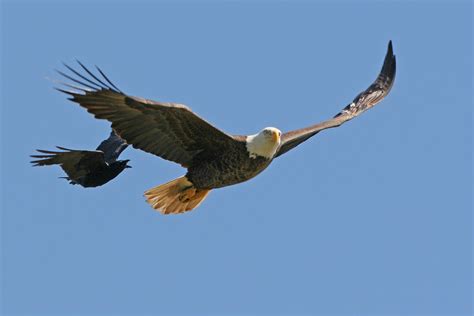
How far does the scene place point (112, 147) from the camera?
418 inches

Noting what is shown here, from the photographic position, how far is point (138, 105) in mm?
8703

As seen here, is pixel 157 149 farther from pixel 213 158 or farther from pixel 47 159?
pixel 47 159

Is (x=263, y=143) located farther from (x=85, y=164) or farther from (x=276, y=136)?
(x=85, y=164)

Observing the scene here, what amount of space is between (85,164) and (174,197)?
922mm

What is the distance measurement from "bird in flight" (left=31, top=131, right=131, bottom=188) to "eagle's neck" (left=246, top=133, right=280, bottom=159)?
1537 mm

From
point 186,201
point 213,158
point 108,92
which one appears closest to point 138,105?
point 108,92

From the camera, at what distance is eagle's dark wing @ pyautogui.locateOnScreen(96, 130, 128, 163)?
1040cm

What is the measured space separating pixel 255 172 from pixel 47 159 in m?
2.10

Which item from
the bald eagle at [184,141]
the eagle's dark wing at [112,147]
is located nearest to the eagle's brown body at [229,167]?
the bald eagle at [184,141]

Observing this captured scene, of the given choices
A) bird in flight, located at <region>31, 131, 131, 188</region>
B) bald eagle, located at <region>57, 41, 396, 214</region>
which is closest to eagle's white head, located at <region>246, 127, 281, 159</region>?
bald eagle, located at <region>57, 41, 396, 214</region>

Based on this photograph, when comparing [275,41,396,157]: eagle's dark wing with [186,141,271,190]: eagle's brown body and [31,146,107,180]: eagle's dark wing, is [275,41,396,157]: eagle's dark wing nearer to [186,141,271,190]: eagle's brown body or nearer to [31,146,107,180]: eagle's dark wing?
[186,141,271,190]: eagle's brown body

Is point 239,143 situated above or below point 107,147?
below

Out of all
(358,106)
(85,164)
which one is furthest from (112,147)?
(358,106)

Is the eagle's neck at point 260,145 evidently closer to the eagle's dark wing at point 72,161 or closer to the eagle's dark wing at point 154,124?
the eagle's dark wing at point 154,124
